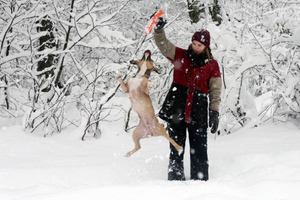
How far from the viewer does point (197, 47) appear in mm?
2729

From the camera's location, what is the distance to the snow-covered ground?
2221mm

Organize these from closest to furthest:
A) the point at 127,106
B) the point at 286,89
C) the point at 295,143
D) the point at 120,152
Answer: the point at 295,143 → the point at 120,152 → the point at 286,89 → the point at 127,106

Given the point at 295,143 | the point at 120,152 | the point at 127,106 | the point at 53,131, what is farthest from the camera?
the point at 127,106

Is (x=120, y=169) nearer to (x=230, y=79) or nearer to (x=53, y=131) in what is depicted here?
(x=53, y=131)

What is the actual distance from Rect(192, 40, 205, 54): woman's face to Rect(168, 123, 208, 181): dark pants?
719 millimetres

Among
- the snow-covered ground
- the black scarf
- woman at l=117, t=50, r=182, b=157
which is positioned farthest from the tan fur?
the black scarf

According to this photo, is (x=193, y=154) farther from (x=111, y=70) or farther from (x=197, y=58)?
(x=111, y=70)

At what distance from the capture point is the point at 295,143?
12.7 feet

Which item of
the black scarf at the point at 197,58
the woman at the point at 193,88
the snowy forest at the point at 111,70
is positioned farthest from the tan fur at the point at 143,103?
the snowy forest at the point at 111,70

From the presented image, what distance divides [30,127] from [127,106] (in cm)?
162

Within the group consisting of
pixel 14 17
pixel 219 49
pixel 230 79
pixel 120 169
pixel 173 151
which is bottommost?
pixel 120 169

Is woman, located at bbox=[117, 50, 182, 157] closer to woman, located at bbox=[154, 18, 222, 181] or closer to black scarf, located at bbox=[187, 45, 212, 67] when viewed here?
woman, located at bbox=[154, 18, 222, 181]

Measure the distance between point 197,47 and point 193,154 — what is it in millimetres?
1043

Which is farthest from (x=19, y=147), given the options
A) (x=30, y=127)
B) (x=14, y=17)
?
(x=14, y=17)
